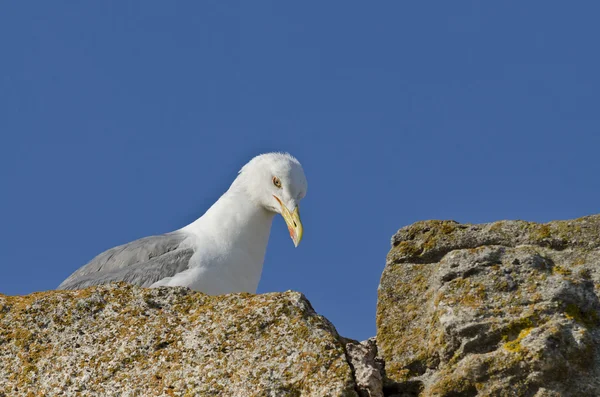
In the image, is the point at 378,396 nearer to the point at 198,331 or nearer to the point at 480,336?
the point at 480,336

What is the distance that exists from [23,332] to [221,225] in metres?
6.67

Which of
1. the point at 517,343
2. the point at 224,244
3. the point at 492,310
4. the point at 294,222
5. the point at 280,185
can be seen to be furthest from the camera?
the point at 280,185

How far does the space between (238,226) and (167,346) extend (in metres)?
6.91

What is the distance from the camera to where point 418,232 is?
6504mm

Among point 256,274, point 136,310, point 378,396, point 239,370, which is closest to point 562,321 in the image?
point 378,396

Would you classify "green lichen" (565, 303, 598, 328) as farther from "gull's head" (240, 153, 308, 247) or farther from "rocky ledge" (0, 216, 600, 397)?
"gull's head" (240, 153, 308, 247)

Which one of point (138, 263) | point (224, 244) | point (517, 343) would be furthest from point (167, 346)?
point (138, 263)

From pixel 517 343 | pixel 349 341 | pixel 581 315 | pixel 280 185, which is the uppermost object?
pixel 280 185

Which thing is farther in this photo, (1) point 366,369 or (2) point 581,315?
(2) point 581,315

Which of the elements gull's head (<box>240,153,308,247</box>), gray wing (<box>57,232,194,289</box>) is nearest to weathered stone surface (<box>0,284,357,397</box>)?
gray wing (<box>57,232,194,289</box>)

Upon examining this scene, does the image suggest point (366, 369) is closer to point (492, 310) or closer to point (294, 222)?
point (492, 310)

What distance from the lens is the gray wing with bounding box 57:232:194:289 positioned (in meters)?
11.7

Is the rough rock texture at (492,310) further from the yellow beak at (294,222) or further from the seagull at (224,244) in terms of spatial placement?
the yellow beak at (294,222)

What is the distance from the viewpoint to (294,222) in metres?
12.5
